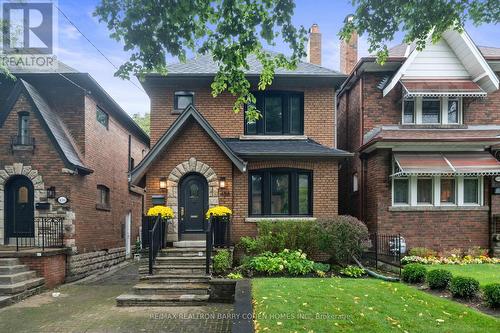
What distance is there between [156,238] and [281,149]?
501 cm

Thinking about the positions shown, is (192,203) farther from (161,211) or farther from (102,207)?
(102,207)

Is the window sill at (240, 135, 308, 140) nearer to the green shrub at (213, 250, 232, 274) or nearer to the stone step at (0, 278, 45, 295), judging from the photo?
the green shrub at (213, 250, 232, 274)

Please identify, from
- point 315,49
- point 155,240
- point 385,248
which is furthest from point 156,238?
point 315,49

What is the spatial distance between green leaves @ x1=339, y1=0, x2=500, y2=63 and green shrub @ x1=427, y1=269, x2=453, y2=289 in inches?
204

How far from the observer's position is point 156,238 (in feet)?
34.1

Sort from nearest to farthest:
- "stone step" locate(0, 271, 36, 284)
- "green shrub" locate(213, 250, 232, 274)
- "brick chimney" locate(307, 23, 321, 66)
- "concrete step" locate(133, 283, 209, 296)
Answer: "concrete step" locate(133, 283, 209, 296) < "stone step" locate(0, 271, 36, 284) < "green shrub" locate(213, 250, 232, 274) < "brick chimney" locate(307, 23, 321, 66)

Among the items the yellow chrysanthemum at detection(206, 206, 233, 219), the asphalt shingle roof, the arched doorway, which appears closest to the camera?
the yellow chrysanthemum at detection(206, 206, 233, 219)

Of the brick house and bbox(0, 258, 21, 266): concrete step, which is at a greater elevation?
the brick house

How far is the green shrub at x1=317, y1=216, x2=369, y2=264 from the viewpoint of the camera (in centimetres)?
1035

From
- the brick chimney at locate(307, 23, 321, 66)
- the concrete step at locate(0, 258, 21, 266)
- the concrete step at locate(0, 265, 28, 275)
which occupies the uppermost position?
the brick chimney at locate(307, 23, 321, 66)

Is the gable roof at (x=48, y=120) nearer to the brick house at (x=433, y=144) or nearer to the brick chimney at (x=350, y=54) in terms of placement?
the brick house at (x=433, y=144)

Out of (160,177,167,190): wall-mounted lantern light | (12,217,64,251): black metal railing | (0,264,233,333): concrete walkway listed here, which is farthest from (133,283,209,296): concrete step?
(12,217,64,251): black metal railing

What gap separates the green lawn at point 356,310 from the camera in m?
5.54

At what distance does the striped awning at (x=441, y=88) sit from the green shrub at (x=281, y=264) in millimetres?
7147
